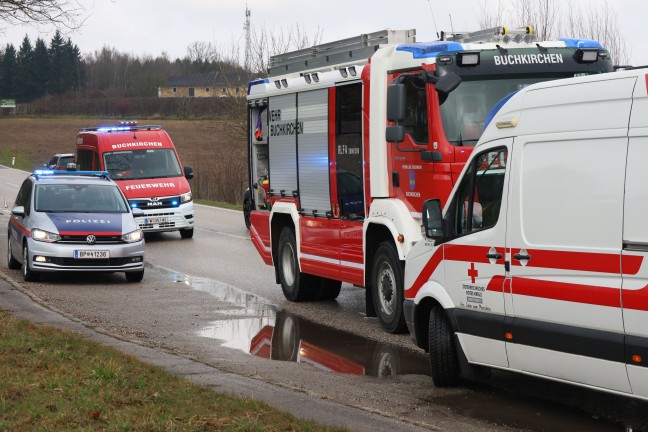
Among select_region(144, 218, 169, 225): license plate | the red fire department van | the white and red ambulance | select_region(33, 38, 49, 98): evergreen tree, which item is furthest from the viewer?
select_region(33, 38, 49, 98): evergreen tree

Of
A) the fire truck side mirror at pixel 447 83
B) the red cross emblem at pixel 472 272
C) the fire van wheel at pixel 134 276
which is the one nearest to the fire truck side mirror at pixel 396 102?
the fire truck side mirror at pixel 447 83

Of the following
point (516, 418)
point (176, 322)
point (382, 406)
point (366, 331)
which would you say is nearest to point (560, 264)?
point (516, 418)

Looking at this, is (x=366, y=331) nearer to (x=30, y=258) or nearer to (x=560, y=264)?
(x=560, y=264)

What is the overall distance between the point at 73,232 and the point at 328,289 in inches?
169

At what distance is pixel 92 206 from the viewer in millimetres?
18156

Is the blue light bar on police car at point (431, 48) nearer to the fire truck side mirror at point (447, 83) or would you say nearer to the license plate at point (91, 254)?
the fire truck side mirror at point (447, 83)

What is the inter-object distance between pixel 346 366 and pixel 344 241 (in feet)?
10.1

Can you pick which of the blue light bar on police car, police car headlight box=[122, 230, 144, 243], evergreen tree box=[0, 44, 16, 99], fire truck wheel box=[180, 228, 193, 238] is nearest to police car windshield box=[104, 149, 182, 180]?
fire truck wheel box=[180, 228, 193, 238]

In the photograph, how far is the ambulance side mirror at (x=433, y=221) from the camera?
29.7ft

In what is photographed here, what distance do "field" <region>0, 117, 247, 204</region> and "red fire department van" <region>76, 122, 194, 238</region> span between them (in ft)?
19.1

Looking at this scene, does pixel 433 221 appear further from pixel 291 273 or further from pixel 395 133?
pixel 291 273

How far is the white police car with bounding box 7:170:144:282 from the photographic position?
17.0m

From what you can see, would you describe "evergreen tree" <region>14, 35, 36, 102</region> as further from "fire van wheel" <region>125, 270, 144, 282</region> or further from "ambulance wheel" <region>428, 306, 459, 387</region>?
"ambulance wheel" <region>428, 306, 459, 387</region>

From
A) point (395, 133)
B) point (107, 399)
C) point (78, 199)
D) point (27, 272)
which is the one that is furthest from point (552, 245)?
point (78, 199)
